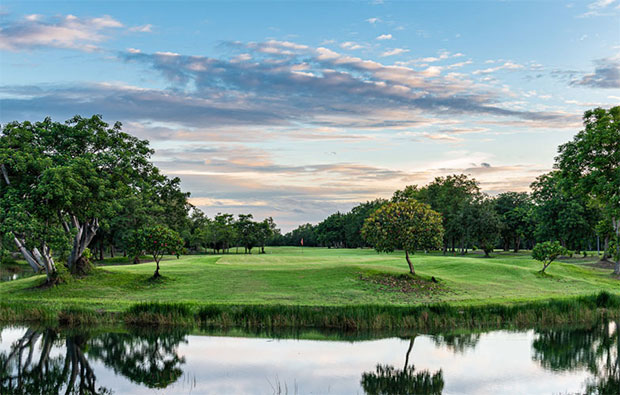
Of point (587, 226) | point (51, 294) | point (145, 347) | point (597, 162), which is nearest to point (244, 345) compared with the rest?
point (145, 347)

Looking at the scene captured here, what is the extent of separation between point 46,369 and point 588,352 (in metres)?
19.6

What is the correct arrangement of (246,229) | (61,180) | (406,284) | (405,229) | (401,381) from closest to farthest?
(401,381) → (61,180) → (406,284) → (405,229) → (246,229)

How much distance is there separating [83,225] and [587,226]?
207ft

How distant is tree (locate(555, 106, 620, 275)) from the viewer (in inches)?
1670

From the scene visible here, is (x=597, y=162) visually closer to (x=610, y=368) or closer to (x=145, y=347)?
(x=610, y=368)

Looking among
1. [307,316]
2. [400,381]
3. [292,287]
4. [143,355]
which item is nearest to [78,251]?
[292,287]

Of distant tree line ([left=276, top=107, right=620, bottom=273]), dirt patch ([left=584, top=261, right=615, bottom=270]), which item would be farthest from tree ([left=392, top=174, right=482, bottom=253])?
dirt patch ([left=584, top=261, right=615, bottom=270])

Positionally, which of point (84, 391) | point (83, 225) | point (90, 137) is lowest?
point (84, 391)

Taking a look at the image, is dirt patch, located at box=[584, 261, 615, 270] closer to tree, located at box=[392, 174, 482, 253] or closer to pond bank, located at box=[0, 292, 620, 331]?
tree, located at box=[392, 174, 482, 253]

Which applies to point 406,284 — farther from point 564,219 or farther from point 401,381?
point 564,219

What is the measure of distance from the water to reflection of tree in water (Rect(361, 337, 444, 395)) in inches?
1.3

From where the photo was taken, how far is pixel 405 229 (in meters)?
37.0

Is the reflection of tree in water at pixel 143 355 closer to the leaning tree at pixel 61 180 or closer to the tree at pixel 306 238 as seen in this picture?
the leaning tree at pixel 61 180

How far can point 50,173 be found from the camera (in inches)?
1296
